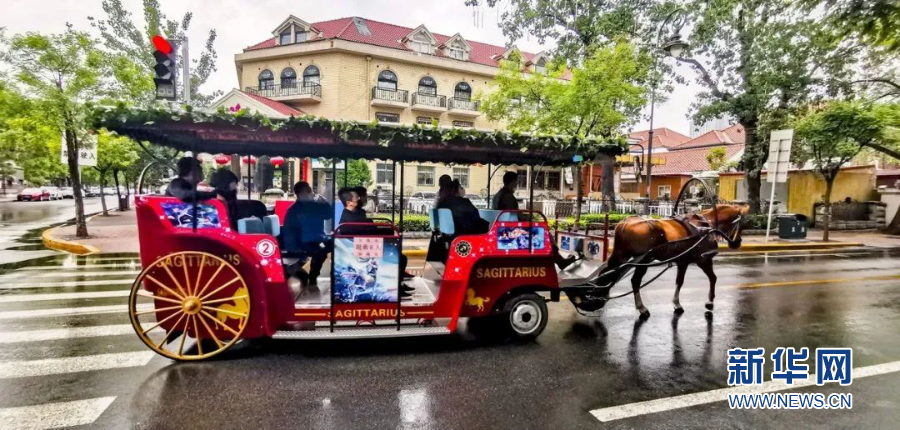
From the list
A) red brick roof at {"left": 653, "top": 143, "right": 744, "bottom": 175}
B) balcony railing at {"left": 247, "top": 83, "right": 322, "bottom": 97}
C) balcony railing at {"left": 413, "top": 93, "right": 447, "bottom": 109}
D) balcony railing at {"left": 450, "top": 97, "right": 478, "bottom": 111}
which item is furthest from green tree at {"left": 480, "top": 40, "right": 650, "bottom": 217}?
red brick roof at {"left": 653, "top": 143, "right": 744, "bottom": 175}

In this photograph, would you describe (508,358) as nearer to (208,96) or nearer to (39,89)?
(39,89)

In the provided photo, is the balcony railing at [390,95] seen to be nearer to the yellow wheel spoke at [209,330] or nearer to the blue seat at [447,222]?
the blue seat at [447,222]

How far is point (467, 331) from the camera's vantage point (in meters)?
5.69

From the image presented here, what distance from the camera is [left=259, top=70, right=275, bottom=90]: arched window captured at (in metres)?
30.3

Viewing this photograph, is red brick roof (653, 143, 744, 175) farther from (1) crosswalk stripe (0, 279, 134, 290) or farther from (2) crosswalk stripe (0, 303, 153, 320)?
(2) crosswalk stripe (0, 303, 153, 320)

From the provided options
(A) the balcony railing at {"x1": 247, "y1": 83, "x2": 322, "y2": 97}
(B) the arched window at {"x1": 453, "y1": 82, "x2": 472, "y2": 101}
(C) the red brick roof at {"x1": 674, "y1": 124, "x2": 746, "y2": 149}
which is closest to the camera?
(A) the balcony railing at {"x1": 247, "y1": 83, "x2": 322, "y2": 97}

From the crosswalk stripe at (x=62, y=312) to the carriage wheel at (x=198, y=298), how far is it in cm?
240

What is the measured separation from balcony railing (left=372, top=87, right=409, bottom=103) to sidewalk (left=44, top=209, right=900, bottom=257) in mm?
16202

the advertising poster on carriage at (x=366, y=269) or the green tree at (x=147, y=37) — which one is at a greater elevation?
the green tree at (x=147, y=37)

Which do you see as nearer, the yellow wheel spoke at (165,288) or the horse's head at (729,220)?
the yellow wheel spoke at (165,288)

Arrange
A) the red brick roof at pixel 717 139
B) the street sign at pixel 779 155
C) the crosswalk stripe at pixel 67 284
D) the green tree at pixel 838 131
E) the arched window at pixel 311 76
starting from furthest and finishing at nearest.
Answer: the red brick roof at pixel 717 139
the arched window at pixel 311 76
the green tree at pixel 838 131
the street sign at pixel 779 155
the crosswalk stripe at pixel 67 284

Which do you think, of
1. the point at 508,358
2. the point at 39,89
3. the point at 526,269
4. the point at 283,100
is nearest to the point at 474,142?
the point at 526,269

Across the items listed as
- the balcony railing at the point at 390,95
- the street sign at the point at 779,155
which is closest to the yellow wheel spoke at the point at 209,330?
the street sign at the point at 779,155

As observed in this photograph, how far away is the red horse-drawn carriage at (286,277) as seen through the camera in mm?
4500
